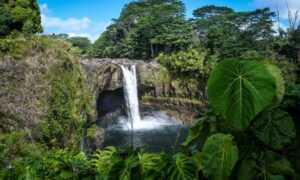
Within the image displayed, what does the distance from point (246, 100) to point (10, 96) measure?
280 inches

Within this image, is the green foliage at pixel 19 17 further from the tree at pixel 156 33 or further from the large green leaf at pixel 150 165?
the large green leaf at pixel 150 165

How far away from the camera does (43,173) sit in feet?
6.09

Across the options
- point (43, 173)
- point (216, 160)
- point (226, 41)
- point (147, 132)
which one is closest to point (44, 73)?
point (43, 173)

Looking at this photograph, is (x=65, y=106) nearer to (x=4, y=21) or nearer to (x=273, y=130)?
(x=273, y=130)

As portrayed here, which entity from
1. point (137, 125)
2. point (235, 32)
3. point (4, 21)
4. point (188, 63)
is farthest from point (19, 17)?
point (235, 32)

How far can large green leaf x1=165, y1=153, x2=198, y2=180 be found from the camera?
1464 mm

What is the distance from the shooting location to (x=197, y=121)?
1.63m

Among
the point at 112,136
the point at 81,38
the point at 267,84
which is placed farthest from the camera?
the point at 81,38

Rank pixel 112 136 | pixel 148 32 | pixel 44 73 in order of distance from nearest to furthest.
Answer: pixel 44 73 < pixel 112 136 < pixel 148 32

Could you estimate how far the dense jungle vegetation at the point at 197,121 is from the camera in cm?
130

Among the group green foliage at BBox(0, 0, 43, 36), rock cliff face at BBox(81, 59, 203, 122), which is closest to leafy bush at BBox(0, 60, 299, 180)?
green foliage at BBox(0, 0, 43, 36)

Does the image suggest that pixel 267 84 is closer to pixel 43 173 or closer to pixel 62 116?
pixel 43 173

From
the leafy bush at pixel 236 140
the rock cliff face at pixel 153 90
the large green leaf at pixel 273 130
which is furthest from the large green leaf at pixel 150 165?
the rock cliff face at pixel 153 90

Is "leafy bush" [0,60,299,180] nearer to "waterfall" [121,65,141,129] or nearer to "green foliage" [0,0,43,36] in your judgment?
"green foliage" [0,0,43,36]
